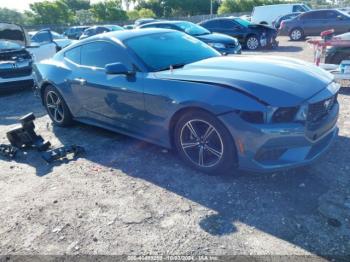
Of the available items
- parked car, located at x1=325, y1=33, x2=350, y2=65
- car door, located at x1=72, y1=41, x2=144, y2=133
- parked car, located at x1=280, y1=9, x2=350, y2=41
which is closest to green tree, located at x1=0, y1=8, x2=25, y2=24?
parked car, located at x1=280, y1=9, x2=350, y2=41

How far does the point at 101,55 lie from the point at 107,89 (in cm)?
56

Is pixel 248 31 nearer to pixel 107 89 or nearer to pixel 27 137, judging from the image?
pixel 107 89

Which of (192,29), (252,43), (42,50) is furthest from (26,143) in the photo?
(252,43)

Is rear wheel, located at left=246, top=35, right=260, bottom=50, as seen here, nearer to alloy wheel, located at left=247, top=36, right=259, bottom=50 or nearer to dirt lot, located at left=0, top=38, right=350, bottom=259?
alloy wheel, located at left=247, top=36, right=259, bottom=50

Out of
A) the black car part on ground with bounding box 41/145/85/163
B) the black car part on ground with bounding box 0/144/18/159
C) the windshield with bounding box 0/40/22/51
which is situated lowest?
the black car part on ground with bounding box 0/144/18/159

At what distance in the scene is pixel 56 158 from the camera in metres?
4.45

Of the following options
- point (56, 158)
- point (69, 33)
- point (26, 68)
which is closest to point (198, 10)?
point (69, 33)

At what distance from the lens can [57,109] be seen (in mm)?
5648

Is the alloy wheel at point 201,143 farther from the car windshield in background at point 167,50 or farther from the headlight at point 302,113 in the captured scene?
the car windshield in background at point 167,50

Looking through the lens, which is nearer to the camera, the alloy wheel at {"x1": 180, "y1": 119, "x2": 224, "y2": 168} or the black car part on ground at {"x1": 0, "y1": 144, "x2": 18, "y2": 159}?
the alloy wheel at {"x1": 180, "y1": 119, "x2": 224, "y2": 168}

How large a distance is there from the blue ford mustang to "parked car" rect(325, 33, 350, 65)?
12.7 ft

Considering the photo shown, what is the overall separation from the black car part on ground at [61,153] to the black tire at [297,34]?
15650 millimetres

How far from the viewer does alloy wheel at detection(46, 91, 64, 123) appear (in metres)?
5.55

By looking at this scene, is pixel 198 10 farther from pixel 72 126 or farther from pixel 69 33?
pixel 72 126
